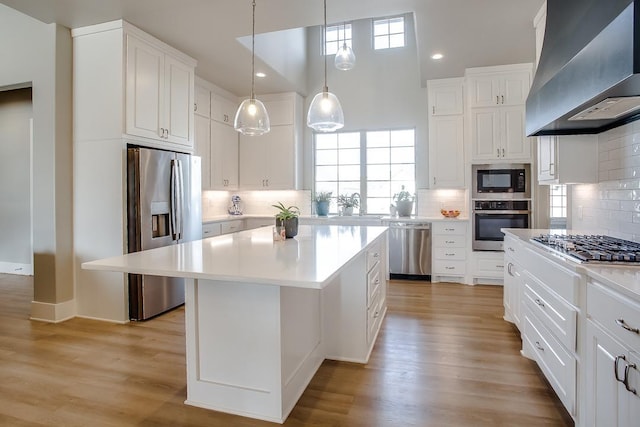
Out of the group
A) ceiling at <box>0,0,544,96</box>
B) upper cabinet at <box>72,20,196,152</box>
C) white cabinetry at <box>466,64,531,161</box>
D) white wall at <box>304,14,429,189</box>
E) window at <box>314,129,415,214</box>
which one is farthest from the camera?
window at <box>314,129,415,214</box>

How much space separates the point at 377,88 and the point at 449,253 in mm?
2827

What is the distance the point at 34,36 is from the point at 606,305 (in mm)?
4957

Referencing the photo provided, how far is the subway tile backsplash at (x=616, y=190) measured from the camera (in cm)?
229

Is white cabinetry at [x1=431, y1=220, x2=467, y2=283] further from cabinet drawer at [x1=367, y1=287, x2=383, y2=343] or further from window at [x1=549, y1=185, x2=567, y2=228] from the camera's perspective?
cabinet drawer at [x1=367, y1=287, x2=383, y2=343]

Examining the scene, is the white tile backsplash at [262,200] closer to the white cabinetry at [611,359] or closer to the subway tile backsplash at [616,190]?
the subway tile backsplash at [616,190]

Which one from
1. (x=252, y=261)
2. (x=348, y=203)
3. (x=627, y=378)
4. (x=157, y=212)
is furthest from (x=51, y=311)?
(x=627, y=378)

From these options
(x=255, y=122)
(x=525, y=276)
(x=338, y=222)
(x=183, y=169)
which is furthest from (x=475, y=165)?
(x=183, y=169)

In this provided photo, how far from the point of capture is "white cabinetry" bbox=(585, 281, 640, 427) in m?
1.26

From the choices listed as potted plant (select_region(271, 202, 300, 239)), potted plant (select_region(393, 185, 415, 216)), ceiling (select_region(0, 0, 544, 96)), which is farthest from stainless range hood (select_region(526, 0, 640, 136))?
potted plant (select_region(393, 185, 415, 216))

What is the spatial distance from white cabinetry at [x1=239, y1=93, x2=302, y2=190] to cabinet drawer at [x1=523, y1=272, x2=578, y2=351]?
405 centimetres

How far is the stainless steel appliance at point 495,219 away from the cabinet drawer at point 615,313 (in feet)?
11.0

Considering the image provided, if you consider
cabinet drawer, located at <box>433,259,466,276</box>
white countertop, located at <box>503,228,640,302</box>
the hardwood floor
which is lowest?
the hardwood floor

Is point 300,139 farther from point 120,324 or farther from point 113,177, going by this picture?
point 120,324

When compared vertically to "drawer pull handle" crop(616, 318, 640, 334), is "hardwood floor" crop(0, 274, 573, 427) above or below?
below
